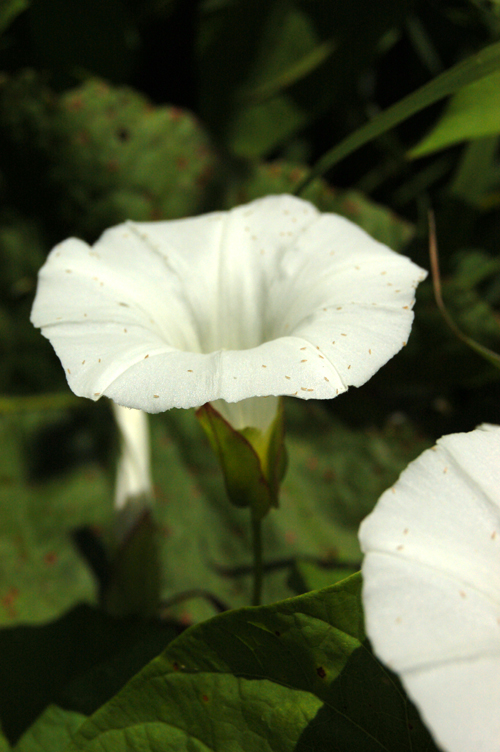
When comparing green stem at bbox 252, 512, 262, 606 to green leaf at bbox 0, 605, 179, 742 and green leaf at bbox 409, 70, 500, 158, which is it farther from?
green leaf at bbox 409, 70, 500, 158

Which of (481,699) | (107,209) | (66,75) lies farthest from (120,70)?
(481,699)

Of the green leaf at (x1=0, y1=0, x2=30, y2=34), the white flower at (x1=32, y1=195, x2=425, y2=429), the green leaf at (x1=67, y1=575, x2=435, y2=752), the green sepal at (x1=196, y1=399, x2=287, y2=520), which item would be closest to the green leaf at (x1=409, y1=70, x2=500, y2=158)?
the white flower at (x1=32, y1=195, x2=425, y2=429)

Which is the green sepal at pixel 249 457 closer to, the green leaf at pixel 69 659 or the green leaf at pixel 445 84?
the green leaf at pixel 69 659

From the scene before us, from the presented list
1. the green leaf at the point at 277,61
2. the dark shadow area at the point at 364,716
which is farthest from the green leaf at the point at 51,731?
the green leaf at the point at 277,61

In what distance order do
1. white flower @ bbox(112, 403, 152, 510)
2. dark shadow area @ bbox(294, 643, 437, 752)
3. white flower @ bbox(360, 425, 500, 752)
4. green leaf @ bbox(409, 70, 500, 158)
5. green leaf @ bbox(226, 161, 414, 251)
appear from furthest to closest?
green leaf @ bbox(226, 161, 414, 251)
white flower @ bbox(112, 403, 152, 510)
green leaf @ bbox(409, 70, 500, 158)
dark shadow area @ bbox(294, 643, 437, 752)
white flower @ bbox(360, 425, 500, 752)

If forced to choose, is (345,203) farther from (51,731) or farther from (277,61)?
(51,731)

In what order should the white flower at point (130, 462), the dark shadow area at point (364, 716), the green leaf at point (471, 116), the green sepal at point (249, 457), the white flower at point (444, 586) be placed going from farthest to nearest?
the white flower at point (130, 462), the green leaf at point (471, 116), the green sepal at point (249, 457), the dark shadow area at point (364, 716), the white flower at point (444, 586)

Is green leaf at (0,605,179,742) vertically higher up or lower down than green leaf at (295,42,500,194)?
lower down
